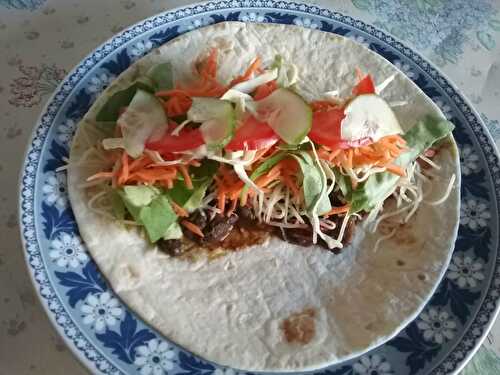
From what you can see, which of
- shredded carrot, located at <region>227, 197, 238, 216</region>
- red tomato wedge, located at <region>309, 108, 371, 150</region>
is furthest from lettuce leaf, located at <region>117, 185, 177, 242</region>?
red tomato wedge, located at <region>309, 108, 371, 150</region>

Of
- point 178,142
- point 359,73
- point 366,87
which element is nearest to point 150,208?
point 178,142

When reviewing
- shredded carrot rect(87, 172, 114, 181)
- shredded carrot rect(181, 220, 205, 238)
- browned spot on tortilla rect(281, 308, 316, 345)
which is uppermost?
shredded carrot rect(87, 172, 114, 181)

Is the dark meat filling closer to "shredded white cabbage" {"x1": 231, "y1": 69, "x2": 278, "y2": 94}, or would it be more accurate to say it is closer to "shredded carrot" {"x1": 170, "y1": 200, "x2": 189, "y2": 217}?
"shredded carrot" {"x1": 170, "y1": 200, "x2": 189, "y2": 217}

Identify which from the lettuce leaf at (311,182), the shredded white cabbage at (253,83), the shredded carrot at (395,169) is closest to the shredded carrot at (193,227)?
Answer: the lettuce leaf at (311,182)

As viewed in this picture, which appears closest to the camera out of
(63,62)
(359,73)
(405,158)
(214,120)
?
(214,120)

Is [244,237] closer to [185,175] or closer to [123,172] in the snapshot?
[185,175]

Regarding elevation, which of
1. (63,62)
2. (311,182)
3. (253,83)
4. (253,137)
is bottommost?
(311,182)

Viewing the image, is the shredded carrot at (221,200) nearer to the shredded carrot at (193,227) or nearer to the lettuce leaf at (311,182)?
the shredded carrot at (193,227)

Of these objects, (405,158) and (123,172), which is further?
(405,158)
